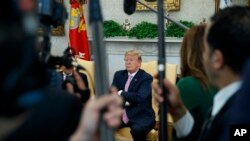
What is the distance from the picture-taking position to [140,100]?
3570 millimetres

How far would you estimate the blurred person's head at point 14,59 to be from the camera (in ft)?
1.53

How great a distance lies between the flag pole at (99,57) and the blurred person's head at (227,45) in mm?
399

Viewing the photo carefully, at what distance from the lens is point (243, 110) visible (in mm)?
728

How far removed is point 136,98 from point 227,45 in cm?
255

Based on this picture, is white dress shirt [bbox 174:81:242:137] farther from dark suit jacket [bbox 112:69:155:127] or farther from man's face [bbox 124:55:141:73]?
man's face [bbox 124:55:141:73]

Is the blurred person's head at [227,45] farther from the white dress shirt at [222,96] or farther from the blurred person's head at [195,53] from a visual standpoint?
the blurred person's head at [195,53]

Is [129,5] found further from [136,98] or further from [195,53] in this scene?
[136,98]

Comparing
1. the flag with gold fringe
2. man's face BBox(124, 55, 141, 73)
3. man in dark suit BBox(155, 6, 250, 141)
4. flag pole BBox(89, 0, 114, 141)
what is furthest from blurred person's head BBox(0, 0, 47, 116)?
the flag with gold fringe

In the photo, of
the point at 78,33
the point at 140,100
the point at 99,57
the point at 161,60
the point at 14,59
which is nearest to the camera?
the point at 14,59

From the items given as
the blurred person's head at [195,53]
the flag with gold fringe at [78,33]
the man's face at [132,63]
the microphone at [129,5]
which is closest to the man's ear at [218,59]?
the microphone at [129,5]

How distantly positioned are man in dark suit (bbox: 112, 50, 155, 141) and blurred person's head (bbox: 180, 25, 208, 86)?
2.00 m

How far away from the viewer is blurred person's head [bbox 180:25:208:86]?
1474 mm

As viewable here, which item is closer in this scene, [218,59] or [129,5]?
[218,59]

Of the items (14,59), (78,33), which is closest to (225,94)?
(14,59)
